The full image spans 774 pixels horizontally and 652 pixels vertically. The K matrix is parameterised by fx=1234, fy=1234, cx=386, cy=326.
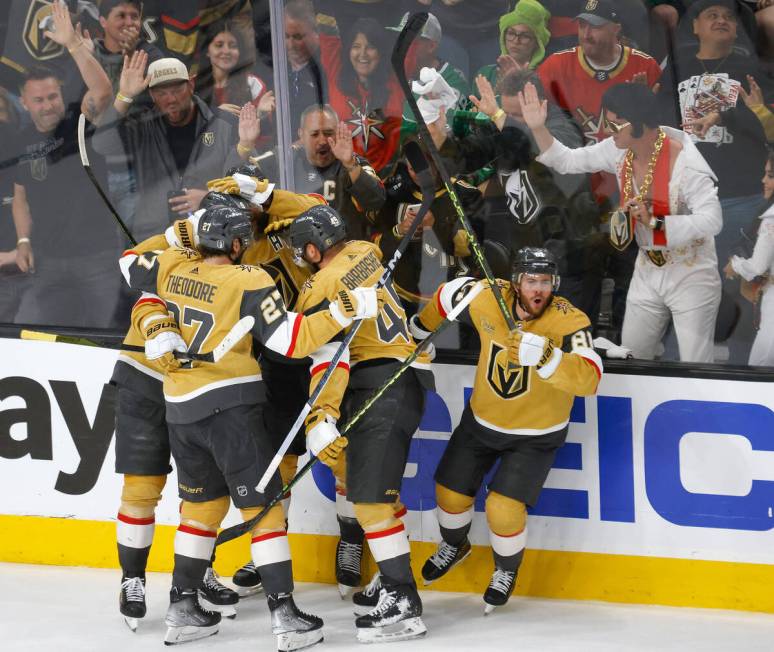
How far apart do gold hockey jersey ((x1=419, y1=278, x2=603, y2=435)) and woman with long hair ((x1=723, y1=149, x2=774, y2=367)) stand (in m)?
0.59

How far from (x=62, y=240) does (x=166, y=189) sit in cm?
47

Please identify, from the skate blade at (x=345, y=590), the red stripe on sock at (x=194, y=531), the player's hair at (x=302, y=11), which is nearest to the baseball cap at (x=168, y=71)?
the player's hair at (x=302, y=11)

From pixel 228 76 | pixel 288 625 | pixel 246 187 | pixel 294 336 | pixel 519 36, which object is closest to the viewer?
pixel 294 336

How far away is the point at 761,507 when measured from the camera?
3.97m

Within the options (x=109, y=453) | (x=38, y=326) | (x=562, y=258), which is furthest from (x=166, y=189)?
(x=562, y=258)


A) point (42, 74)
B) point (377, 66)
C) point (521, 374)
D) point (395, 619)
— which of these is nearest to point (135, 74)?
point (42, 74)

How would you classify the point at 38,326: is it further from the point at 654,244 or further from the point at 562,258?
the point at 654,244

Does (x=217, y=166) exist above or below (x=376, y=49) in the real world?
below

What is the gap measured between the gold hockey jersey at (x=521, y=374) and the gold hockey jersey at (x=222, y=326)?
1.91 ft

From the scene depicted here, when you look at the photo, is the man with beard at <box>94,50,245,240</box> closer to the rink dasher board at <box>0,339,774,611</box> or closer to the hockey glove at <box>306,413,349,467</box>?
the rink dasher board at <box>0,339,774,611</box>

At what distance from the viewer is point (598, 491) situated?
4.13 metres

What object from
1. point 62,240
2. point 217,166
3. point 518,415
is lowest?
point 518,415

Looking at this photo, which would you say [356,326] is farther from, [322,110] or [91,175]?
[91,175]

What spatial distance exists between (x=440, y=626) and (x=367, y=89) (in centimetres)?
189
